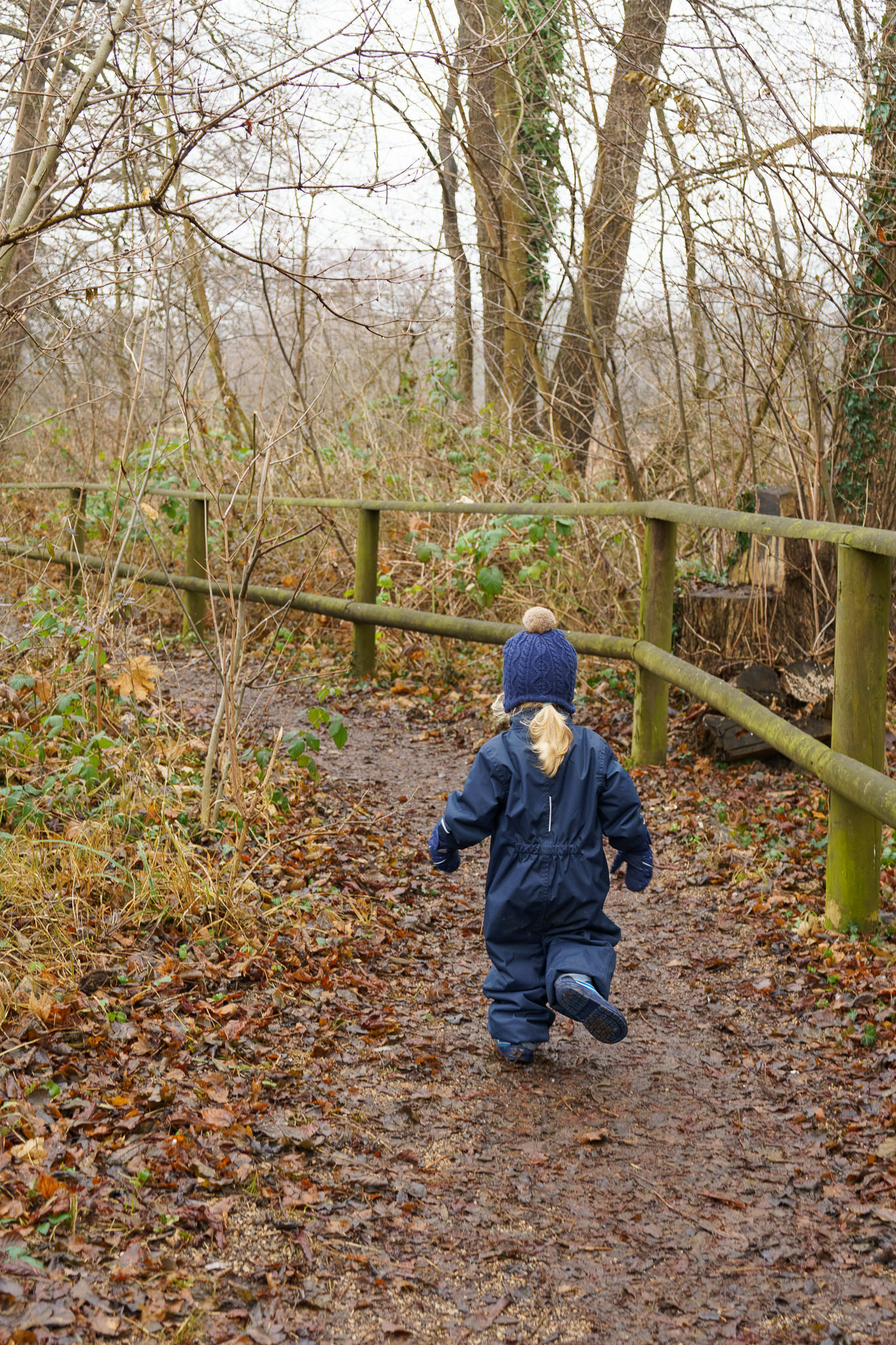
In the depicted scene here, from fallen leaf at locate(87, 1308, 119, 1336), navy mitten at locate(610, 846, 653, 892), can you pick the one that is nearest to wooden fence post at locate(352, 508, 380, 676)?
navy mitten at locate(610, 846, 653, 892)

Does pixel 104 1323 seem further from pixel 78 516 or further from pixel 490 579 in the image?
pixel 78 516

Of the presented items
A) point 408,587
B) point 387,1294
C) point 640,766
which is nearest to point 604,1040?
point 387,1294

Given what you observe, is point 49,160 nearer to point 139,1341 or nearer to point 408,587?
point 139,1341

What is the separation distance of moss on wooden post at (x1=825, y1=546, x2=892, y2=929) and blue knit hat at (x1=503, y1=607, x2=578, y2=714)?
94 cm

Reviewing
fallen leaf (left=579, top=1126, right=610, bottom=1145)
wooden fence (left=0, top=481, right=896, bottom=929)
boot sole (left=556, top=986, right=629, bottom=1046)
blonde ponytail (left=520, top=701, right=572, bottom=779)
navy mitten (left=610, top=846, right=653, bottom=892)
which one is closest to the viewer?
fallen leaf (left=579, top=1126, right=610, bottom=1145)

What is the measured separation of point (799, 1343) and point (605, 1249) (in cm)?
47

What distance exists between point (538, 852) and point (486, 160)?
291 inches

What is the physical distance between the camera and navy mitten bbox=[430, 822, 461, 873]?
357cm

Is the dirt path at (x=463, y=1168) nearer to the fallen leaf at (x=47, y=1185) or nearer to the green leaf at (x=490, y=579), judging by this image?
the fallen leaf at (x=47, y=1185)

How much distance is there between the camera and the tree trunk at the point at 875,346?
6.31 m

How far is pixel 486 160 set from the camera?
934cm

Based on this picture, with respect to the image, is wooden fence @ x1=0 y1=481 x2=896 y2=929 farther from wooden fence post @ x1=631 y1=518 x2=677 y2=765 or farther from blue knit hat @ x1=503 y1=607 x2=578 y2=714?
blue knit hat @ x1=503 y1=607 x2=578 y2=714

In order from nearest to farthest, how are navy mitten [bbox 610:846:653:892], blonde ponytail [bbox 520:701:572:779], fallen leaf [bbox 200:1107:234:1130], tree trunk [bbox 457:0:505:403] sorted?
fallen leaf [bbox 200:1107:234:1130] → blonde ponytail [bbox 520:701:572:779] → navy mitten [bbox 610:846:653:892] → tree trunk [bbox 457:0:505:403]

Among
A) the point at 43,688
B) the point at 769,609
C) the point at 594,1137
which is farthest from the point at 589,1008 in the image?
the point at 769,609
